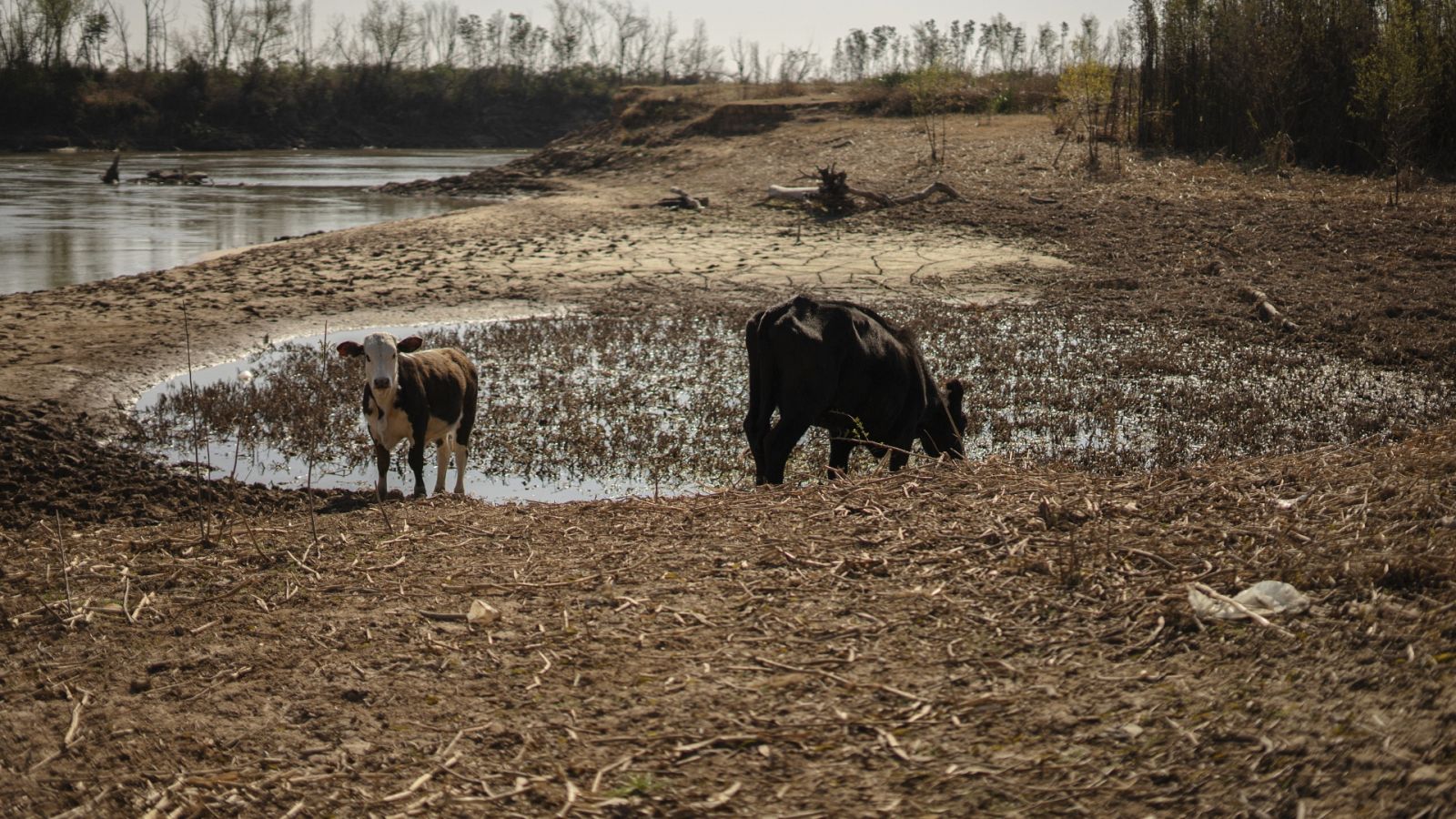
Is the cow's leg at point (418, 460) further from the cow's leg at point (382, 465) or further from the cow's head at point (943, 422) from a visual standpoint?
the cow's head at point (943, 422)

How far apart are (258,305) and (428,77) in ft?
256

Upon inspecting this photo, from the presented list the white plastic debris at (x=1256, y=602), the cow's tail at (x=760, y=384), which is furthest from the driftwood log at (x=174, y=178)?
the white plastic debris at (x=1256, y=602)

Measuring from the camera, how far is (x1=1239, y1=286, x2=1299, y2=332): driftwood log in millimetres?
16344

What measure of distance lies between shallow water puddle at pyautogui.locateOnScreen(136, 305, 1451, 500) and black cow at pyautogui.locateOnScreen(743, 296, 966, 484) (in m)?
1.02

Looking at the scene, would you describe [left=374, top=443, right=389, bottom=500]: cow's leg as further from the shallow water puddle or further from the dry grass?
the dry grass

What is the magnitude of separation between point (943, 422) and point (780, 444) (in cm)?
213

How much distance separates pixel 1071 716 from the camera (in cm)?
446

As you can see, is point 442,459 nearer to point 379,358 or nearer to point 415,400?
point 415,400

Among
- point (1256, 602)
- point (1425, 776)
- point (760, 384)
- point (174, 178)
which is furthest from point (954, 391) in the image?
point (174, 178)

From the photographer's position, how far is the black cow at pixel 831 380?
9695mm

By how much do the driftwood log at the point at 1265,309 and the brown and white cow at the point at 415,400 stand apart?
10.7 meters

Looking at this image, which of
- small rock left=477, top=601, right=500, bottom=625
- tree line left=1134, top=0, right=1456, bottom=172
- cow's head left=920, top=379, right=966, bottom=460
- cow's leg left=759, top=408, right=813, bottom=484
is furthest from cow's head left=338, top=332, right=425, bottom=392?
tree line left=1134, top=0, right=1456, bottom=172

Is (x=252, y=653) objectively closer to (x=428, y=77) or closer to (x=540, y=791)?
(x=540, y=791)

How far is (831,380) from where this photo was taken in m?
9.77
